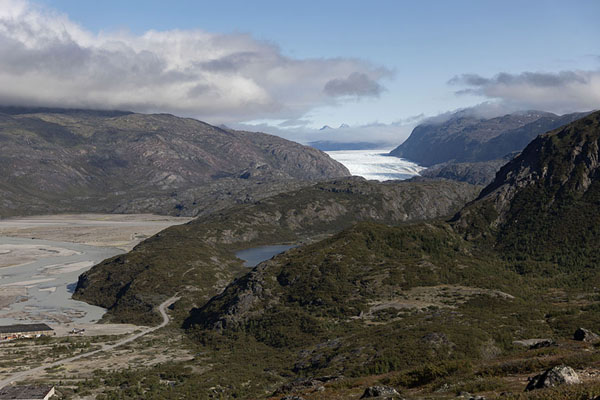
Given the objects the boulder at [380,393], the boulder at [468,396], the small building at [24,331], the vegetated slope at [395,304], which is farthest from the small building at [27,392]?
the boulder at [468,396]

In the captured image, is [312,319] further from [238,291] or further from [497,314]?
[497,314]

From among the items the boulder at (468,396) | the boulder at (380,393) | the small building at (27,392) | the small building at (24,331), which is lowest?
the small building at (24,331)

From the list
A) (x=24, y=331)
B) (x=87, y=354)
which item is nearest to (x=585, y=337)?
(x=87, y=354)

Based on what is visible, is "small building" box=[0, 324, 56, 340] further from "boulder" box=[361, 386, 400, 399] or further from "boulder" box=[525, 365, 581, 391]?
"boulder" box=[525, 365, 581, 391]

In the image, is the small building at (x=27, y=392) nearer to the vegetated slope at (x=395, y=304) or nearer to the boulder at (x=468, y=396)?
the vegetated slope at (x=395, y=304)

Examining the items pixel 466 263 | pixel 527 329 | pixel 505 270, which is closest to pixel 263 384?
pixel 527 329

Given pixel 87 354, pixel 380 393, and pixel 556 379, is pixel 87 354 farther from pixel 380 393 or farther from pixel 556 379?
pixel 556 379

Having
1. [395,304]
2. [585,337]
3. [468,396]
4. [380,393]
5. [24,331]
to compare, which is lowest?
[24,331]
